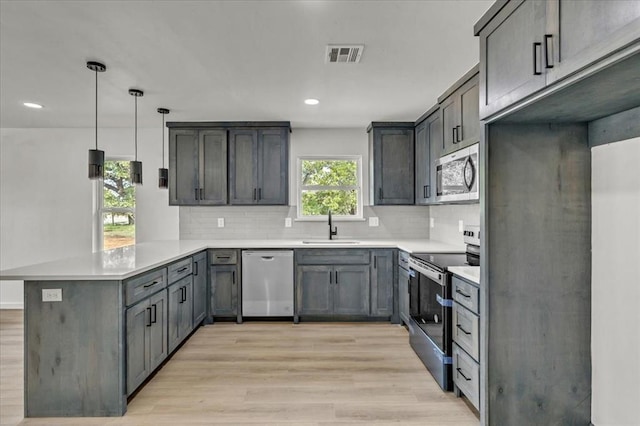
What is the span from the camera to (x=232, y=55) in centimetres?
267

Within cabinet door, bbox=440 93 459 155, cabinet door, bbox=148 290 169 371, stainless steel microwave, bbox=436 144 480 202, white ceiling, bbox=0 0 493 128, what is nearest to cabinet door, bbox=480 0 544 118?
white ceiling, bbox=0 0 493 128

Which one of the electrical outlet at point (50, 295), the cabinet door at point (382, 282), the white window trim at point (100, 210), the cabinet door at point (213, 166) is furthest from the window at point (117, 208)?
the cabinet door at point (382, 282)

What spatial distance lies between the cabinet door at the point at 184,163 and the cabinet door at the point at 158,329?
1854mm

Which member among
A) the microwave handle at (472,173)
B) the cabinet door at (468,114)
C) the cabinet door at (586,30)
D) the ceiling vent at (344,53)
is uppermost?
the ceiling vent at (344,53)

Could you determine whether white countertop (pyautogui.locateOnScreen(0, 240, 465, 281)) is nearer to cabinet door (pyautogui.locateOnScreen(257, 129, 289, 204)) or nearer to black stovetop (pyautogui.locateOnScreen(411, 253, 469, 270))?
black stovetop (pyautogui.locateOnScreen(411, 253, 469, 270))

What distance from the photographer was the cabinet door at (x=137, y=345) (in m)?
2.41

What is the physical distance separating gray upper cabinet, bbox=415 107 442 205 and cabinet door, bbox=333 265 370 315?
3.47 ft

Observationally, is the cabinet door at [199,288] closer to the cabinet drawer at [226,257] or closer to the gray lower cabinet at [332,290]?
the cabinet drawer at [226,257]

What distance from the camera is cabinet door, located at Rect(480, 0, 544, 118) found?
1.39 m

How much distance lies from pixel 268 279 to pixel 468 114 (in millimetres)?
2642

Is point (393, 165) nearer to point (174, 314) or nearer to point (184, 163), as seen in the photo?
point (184, 163)

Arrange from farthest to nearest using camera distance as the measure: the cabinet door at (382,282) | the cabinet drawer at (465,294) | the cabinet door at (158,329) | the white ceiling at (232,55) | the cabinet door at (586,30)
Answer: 1. the cabinet door at (382,282)
2. the cabinet door at (158,329)
3. the cabinet drawer at (465,294)
4. the white ceiling at (232,55)
5. the cabinet door at (586,30)

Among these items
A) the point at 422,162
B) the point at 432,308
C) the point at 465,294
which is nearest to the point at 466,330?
the point at 465,294

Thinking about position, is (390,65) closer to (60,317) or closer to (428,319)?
(428,319)
